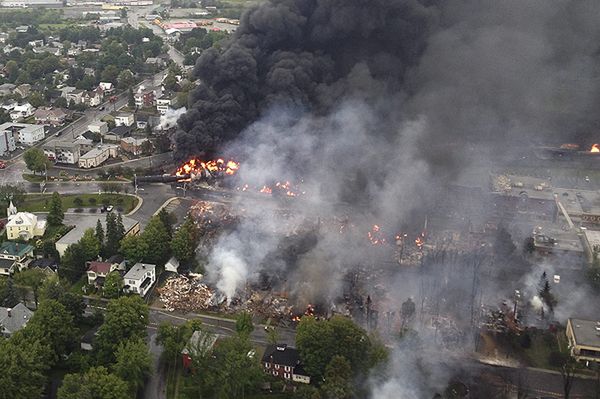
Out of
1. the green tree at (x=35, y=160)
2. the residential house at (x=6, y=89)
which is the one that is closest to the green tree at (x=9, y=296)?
the green tree at (x=35, y=160)

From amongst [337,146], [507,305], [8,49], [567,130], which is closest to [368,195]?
[337,146]

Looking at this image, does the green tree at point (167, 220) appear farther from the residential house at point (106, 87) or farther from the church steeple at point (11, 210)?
the residential house at point (106, 87)

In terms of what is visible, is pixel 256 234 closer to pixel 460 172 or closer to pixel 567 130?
pixel 460 172

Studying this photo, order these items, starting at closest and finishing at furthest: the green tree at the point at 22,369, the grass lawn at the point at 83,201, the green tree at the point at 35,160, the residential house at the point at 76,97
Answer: the green tree at the point at 22,369
the grass lawn at the point at 83,201
the green tree at the point at 35,160
the residential house at the point at 76,97

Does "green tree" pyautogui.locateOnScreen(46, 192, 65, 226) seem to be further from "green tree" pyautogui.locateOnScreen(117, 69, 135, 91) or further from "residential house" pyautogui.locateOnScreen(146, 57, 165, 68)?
"residential house" pyautogui.locateOnScreen(146, 57, 165, 68)

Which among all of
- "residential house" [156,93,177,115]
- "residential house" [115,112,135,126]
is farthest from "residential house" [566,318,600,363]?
"residential house" [156,93,177,115]
